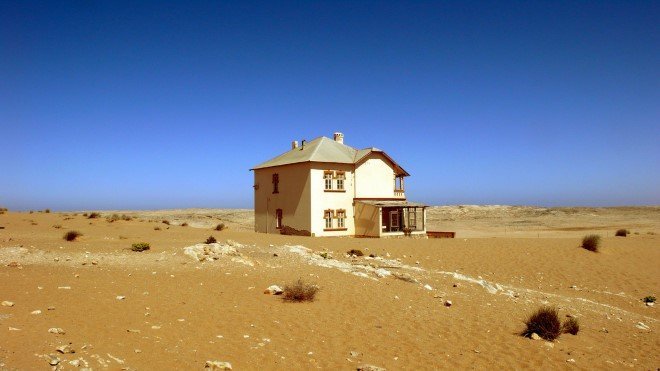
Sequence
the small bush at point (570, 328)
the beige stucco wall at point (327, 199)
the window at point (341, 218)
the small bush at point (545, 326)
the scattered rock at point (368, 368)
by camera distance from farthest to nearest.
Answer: the window at point (341, 218) < the beige stucco wall at point (327, 199) < the small bush at point (570, 328) < the small bush at point (545, 326) < the scattered rock at point (368, 368)

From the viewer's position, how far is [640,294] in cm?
2025

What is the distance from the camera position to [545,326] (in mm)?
11266

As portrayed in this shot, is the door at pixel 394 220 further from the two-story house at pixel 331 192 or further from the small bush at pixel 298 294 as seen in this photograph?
the small bush at pixel 298 294

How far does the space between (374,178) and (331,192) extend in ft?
15.0

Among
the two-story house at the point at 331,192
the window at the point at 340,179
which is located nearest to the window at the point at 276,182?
the two-story house at the point at 331,192

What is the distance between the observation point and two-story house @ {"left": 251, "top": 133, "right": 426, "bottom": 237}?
3341 centimetres

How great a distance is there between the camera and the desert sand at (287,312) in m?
8.45

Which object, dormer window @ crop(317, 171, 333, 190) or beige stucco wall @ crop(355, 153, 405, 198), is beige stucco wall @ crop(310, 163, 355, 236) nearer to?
dormer window @ crop(317, 171, 333, 190)

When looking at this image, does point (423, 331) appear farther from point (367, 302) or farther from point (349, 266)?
point (349, 266)

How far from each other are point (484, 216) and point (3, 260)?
7510 cm

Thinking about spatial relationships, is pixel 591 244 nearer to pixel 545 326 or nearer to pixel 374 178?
pixel 374 178

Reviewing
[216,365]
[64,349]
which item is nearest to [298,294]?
[216,365]

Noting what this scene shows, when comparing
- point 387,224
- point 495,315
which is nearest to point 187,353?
point 495,315

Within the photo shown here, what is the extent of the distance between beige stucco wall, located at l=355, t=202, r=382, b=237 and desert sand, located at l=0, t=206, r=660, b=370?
33.8ft
